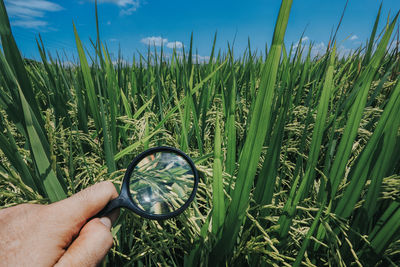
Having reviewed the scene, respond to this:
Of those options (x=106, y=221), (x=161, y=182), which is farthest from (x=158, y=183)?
(x=106, y=221)

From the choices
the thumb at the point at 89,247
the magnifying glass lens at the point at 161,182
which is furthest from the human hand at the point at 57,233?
the magnifying glass lens at the point at 161,182

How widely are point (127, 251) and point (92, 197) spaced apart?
0.38 metres

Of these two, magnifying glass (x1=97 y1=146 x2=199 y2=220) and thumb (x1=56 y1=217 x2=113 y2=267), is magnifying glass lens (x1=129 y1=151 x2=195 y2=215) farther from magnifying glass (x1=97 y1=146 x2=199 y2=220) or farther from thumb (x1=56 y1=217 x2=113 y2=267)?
thumb (x1=56 y1=217 x2=113 y2=267)

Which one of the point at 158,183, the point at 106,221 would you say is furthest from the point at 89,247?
the point at 158,183

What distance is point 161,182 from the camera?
872 millimetres

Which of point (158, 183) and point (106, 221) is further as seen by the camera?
point (158, 183)

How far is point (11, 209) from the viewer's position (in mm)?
650

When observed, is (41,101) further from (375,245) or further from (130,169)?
(375,245)

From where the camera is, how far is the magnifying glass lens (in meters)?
0.78

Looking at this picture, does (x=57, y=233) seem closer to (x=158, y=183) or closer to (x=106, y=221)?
(x=106, y=221)

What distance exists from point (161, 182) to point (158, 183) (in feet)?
0.05

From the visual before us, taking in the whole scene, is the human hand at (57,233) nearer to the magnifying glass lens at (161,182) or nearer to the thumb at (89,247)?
the thumb at (89,247)

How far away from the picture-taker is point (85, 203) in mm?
646

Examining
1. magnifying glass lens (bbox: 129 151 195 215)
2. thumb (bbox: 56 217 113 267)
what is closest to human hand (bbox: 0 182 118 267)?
thumb (bbox: 56 217 113 267)
